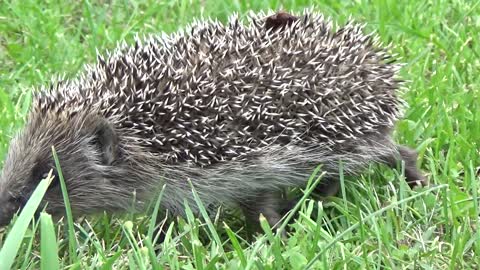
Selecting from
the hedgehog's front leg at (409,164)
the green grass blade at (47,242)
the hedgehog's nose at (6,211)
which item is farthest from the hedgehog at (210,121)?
the green grass blade at (47,242)

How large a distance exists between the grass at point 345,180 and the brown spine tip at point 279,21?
0.89m

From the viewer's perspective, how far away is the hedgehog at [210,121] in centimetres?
445

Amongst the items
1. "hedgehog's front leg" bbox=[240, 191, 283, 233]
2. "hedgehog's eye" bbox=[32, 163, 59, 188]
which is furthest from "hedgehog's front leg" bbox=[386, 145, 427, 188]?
"hedgehog's eye" bbox=[32, 163, 59, 188]

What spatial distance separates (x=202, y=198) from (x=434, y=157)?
1.36m

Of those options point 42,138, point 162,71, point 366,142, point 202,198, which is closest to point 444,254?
point 366,142

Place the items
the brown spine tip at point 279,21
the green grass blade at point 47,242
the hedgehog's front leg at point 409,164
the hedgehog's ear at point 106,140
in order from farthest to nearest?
the hedgehog's front leg at point 409,164 → the brown spine tip at point 279,21 → the hedgehog's ear at point 106,140 → the green grass blade at point 47,242

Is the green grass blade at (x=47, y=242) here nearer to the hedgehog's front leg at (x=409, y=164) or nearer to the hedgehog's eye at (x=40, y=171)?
the hedgehog's eye at (x=40, y=171)

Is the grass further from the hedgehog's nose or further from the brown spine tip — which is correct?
the brown spine tip

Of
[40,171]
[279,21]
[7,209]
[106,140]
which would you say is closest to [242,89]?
[279,21]

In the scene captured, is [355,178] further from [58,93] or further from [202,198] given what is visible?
[58,93]

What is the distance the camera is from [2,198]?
4.26 meters

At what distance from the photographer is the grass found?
3949 millimetres

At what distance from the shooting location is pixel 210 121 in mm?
4492

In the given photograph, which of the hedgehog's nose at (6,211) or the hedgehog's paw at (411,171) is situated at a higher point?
the hedgehog's nose at (6,211)
